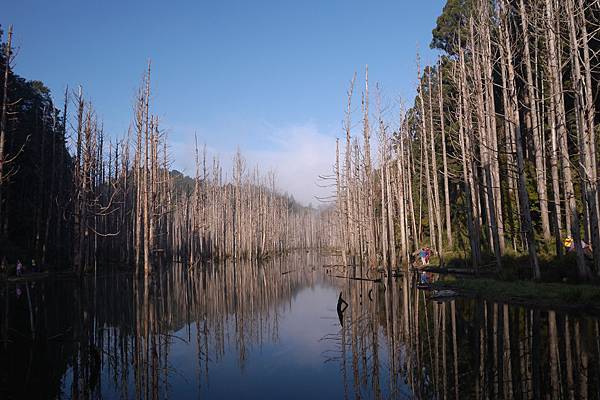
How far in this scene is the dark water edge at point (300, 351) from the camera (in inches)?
228

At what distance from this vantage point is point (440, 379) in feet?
19.1

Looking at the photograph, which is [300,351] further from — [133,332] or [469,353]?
[133,332]

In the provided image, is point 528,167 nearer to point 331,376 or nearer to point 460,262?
point 460,262

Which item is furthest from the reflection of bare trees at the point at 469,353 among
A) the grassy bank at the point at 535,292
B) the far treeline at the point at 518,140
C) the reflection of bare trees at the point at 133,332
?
the far treeline at the point at 518,140

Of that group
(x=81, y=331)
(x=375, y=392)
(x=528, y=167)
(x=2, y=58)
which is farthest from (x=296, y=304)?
(x=2, y=58)

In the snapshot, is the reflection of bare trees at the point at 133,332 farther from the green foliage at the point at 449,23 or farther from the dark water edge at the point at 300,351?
the green foliage at the point at 449,23

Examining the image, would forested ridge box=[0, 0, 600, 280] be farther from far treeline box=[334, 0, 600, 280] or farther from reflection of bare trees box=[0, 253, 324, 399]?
reflection of bare trees box=[0, 253, 324, 399]

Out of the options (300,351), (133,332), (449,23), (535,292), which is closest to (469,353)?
(300,351)

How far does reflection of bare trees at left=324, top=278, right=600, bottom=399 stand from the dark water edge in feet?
0.09

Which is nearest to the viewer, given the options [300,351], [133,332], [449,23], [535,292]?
[300,351]

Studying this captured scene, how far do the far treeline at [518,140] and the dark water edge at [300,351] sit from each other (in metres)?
5.34

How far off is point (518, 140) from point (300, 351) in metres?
10.9

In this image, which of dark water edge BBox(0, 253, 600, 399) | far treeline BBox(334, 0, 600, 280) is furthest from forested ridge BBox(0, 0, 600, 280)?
dark water edge BBox(0, 253, 600, 399)

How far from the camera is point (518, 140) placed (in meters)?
14.1
